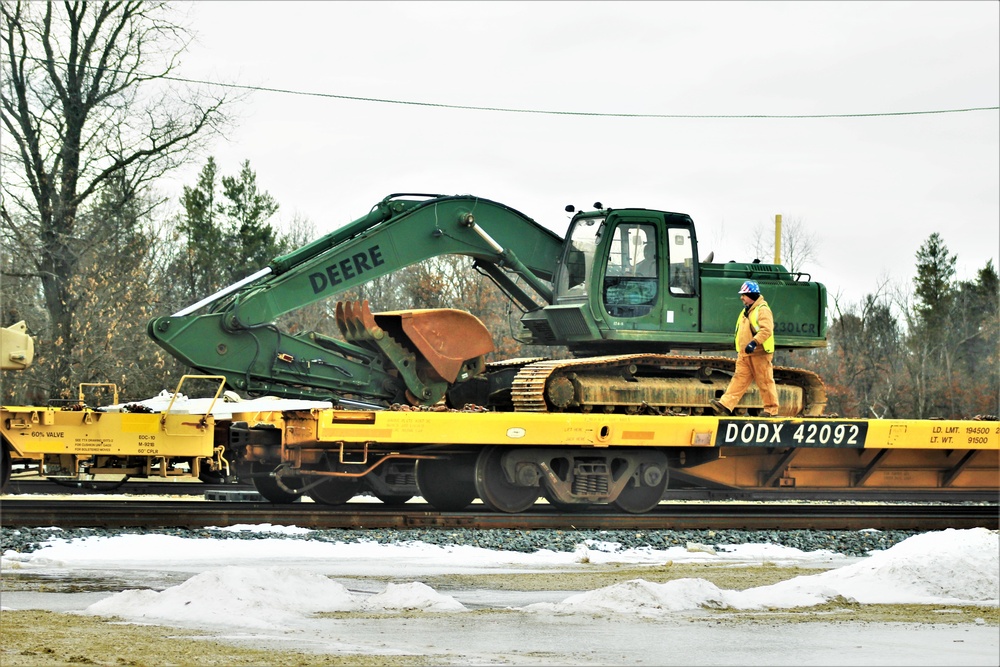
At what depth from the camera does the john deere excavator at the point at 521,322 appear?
1502 cm

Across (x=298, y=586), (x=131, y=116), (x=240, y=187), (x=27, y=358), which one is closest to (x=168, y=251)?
(x=240, y=187)

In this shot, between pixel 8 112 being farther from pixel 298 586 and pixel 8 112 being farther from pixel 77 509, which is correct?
pixel 298 586

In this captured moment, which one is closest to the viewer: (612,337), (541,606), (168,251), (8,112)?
(541,606)

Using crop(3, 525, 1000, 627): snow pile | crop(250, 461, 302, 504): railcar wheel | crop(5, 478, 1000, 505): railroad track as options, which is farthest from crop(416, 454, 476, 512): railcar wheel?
crop(5, 478, 1000, 505): railroad track

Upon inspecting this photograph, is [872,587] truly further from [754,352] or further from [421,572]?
[754,352]

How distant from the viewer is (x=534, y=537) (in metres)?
12.5

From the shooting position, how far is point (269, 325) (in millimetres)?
15422

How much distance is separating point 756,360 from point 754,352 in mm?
182

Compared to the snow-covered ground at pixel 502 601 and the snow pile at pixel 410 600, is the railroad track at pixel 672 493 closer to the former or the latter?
the snow-covered ground at pixel 502 601

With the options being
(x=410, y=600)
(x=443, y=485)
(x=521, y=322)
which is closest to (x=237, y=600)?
(x=410, y=600)

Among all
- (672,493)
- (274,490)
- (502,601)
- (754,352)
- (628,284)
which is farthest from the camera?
(672,493)

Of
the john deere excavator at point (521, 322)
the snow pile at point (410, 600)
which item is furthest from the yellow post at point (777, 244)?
the snow pile at point (410, 600)

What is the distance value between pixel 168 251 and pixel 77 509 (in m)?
36.7

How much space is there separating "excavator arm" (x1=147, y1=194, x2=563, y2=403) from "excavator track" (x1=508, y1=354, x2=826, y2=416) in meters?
1.16
